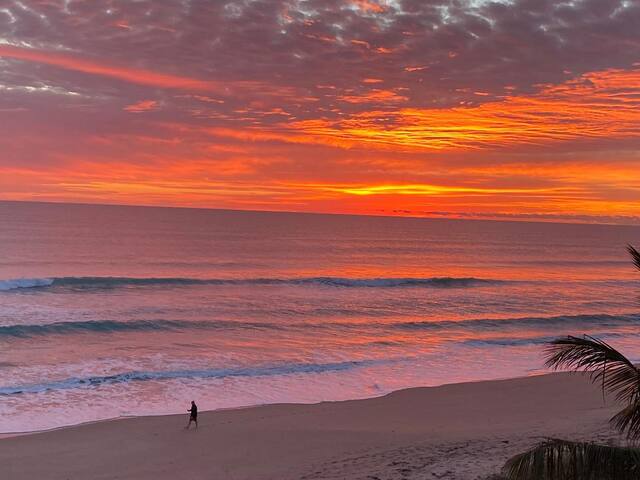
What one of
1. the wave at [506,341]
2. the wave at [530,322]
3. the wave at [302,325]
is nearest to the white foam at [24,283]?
the wave at [302,325]

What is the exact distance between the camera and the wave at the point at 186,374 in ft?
61.4

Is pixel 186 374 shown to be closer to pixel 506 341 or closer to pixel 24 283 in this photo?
pixel 506 341

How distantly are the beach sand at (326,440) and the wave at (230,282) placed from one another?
25998 mm

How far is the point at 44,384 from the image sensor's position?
1903 cm

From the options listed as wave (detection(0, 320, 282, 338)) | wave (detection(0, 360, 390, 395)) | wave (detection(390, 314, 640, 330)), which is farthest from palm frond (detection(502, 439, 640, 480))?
wave (detection(390, 314, 640, 330))

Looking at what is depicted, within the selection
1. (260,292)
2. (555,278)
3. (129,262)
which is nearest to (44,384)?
(260,292)

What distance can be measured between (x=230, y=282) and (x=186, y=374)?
25.4m

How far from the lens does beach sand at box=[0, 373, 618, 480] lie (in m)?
12.5

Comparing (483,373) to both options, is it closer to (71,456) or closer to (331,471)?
(331,471)

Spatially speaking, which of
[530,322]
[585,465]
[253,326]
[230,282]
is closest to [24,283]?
[230,282]

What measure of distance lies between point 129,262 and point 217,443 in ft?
143

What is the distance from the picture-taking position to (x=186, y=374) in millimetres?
21188

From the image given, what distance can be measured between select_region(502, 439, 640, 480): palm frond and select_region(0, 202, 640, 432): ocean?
13.0 m

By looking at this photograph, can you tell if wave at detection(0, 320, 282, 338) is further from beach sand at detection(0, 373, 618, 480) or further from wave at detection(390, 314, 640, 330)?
beach sand at detection(0, 373, 618, 480)
